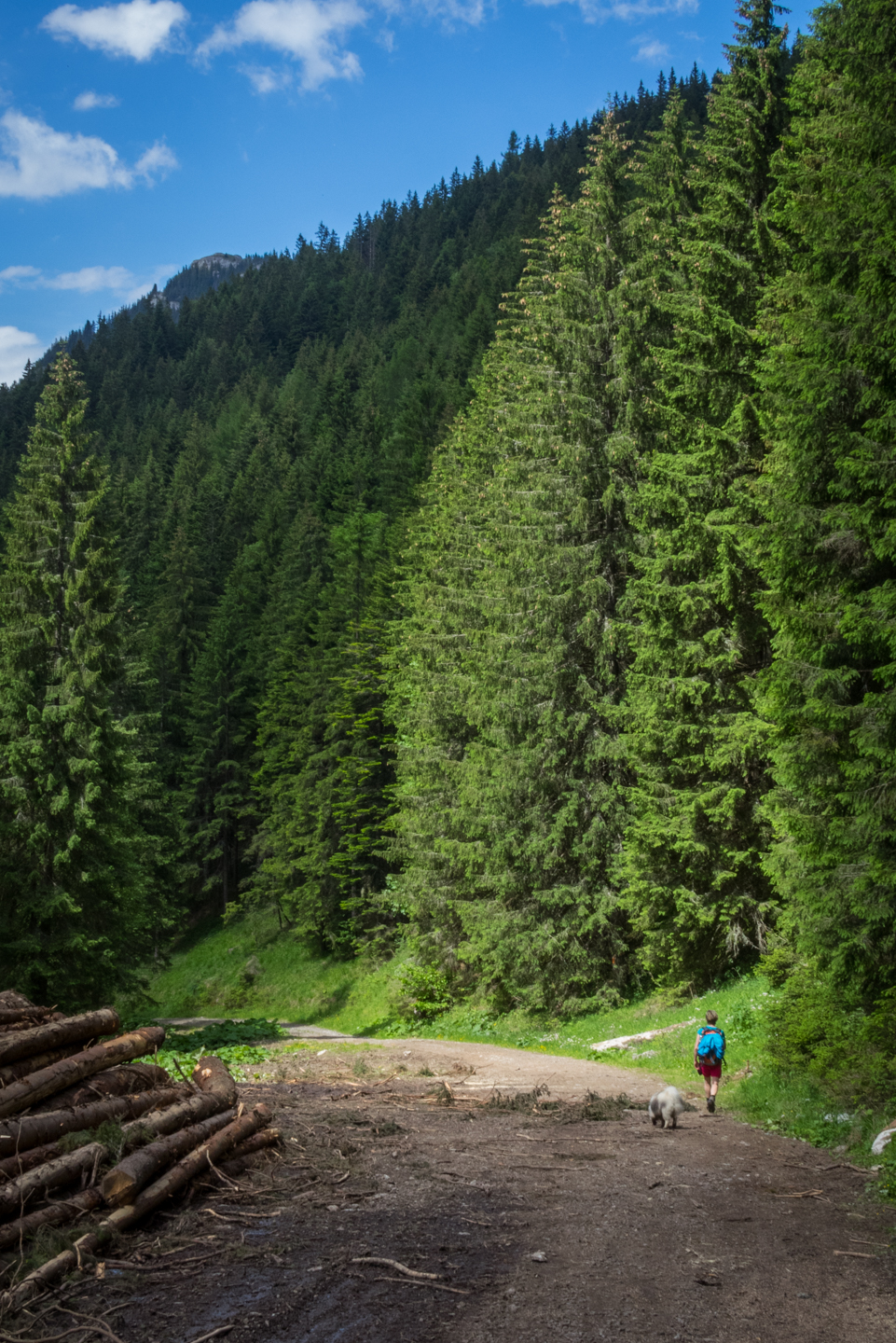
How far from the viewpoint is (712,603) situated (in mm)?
16781

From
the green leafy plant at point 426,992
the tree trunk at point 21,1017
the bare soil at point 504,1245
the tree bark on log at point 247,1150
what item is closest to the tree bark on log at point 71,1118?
the tree bark on log at point 247,1150

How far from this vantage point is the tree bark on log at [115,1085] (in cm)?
721

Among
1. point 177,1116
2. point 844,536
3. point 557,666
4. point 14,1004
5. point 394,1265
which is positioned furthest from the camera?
point 557,666

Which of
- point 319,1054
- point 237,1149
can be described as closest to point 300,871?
point 319,1054

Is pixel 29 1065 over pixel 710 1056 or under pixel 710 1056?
over

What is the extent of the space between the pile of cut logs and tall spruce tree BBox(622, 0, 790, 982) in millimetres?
10136

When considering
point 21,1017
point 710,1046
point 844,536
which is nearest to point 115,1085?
point 21,1017

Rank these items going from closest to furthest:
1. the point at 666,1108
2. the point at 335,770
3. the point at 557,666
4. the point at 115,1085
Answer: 1. the point at 115,1085
2. the point at 666,1108
3. the point at 557,666
4. the point at 335,770

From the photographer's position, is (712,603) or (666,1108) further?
(712,603)

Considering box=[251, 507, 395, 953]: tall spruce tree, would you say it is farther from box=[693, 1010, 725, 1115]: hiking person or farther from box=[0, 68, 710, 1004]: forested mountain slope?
box=[693, 1010, 725, 1115]: hiking person

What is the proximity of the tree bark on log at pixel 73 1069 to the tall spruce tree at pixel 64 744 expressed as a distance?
13196 millimetres

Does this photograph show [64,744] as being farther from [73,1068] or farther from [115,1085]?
[73,1068]

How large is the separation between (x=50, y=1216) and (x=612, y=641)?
54.4 feet

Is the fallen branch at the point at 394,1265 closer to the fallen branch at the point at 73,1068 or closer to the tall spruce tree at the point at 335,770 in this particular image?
the fallen branch at the point at 73,1068
